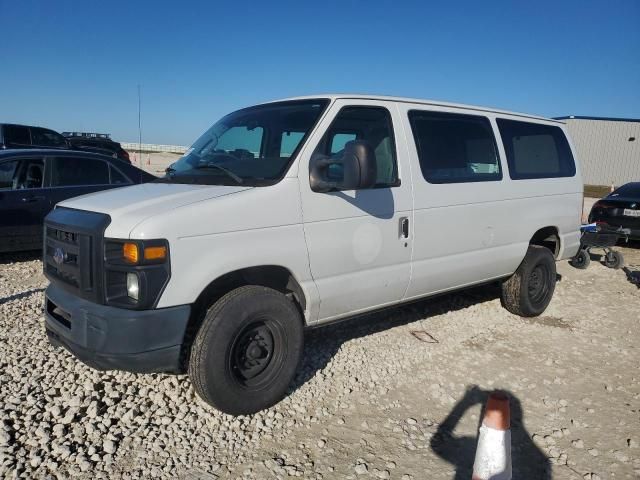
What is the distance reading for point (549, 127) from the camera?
575 centimetres

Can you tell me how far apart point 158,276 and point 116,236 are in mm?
338

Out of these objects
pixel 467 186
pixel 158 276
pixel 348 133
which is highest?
pixel 348 133

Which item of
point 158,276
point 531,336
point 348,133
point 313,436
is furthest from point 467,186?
point 158,276

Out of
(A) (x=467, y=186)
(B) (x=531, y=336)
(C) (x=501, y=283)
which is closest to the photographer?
(A) (x=467, y=186)

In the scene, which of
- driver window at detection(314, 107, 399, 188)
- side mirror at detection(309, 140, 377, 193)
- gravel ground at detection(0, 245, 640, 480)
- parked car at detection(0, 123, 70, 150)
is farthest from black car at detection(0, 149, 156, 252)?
parked car at detection(0, 123, 70, 150)

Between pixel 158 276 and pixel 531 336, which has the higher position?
pixel 158 276

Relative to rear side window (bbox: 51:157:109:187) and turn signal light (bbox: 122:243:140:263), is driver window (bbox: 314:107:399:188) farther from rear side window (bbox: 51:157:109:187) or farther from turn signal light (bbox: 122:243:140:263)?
rear side window (bbox: 51:157:109:187)

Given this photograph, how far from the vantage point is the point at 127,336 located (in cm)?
289

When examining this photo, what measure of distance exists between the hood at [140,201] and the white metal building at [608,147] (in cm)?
3438

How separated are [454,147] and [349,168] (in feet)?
5.45

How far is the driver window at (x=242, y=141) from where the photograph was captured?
387 cm

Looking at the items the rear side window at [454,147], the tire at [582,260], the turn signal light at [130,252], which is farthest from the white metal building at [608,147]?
the turn signal light at [130,252]

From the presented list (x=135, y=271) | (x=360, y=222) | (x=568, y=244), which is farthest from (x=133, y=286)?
(x=568, y=244)

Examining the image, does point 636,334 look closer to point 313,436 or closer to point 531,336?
point 531,336
